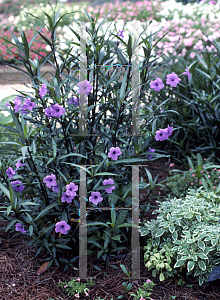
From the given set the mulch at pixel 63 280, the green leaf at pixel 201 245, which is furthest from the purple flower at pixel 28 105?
the green leaf at pixel 201 245

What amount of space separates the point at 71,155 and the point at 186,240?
83 centimetres

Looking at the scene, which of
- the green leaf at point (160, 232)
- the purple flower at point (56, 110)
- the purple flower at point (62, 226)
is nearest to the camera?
the purple flower at point (56, 110)

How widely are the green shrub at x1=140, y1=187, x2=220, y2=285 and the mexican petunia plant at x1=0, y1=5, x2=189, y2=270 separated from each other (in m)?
0.21

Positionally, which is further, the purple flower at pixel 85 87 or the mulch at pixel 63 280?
the mulch at pixel 63 280

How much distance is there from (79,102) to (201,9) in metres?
8.48

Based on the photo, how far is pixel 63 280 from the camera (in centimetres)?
183

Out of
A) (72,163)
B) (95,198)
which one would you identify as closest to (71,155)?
(72,163)

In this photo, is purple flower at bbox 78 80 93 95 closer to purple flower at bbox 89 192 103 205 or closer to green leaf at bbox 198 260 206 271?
purple flower at bbox 89 192 103 205

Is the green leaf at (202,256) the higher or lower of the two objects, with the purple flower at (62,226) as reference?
lower

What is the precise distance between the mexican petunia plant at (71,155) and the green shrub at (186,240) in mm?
211

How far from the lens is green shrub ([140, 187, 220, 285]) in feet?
5.75

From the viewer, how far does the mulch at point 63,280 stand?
5.65ft

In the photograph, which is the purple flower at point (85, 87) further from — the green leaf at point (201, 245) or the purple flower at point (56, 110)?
the green leaf at point (201, 245)

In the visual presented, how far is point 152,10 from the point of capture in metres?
9.19
